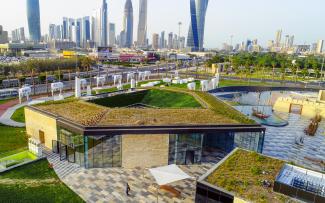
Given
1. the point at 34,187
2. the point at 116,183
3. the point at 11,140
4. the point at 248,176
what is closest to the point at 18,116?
the point at 11,140

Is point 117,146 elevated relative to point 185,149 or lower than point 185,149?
elevated

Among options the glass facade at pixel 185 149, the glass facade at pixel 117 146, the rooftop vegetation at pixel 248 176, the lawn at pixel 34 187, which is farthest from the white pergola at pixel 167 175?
the lawn at pixel 34 187

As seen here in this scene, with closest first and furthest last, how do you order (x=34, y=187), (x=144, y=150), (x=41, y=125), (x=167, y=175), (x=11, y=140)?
(x=167, y=175)
(x=34, y=187)
(x=144, y=150)
(x=41, y=125)
(x=11, y=140)

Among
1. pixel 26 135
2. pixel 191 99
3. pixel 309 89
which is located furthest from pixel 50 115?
pixel 309 89

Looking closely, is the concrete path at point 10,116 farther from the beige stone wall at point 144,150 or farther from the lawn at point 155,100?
the beige stone wall at point 144,150

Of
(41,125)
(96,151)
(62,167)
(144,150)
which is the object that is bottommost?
(62,167)

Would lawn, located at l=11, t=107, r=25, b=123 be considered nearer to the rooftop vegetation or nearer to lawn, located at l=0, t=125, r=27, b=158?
lawn, located at l=0, t=125, r=27, b=158

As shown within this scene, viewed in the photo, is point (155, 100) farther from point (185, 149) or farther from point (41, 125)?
point (41, 125)

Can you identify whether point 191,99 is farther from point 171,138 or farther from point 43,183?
point 43,183
